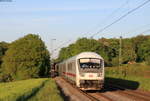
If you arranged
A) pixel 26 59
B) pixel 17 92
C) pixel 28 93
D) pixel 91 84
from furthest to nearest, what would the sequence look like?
1. pixel 26 59
2. pixel 91 84
3. pixel 28 93
4. pixel 17 92

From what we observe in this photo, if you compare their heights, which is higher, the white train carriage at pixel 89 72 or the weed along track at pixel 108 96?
the white train carriage at pixel 89 72

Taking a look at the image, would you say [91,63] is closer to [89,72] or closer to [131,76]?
[89,72]

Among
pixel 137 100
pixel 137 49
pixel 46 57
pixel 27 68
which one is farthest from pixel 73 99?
pixel 137 49

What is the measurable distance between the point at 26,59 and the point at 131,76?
71.8ft

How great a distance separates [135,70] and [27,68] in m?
21.0

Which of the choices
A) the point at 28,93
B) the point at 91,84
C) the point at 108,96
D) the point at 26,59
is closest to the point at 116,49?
the point at 26,59

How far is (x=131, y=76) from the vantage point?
168 feet

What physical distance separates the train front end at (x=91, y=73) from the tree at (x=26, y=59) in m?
35.0

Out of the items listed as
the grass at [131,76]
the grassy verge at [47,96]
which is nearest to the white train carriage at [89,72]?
the grassy verge at [47,96]

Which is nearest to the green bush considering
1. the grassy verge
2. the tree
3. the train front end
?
the grassy verge

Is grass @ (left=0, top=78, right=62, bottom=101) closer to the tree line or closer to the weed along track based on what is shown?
the weed along track

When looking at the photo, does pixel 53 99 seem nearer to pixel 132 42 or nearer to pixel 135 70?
pixel 135 70

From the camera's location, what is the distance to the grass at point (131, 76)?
119ft

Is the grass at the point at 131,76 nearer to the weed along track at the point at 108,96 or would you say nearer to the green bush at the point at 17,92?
the weed along track at the point at 108,96
